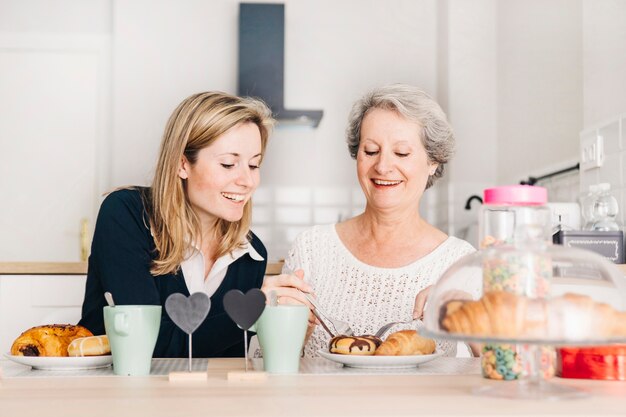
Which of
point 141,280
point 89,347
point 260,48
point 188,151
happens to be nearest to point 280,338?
point 89,347

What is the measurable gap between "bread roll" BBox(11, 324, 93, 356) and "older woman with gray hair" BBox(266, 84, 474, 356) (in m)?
0.74

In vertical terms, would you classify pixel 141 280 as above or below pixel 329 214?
below

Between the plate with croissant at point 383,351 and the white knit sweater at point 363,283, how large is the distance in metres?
0.58

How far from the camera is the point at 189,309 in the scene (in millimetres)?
1111

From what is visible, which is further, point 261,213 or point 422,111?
point 261,213

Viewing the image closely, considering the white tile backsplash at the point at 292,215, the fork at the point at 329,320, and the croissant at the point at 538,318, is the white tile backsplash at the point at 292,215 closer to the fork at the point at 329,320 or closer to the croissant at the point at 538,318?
the fork at the point at 329,320

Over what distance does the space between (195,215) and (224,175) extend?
132mm

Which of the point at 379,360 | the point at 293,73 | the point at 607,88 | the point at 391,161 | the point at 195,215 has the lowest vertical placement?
the point at 379,360

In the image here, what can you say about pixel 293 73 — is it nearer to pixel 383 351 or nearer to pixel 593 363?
pixel 383 351

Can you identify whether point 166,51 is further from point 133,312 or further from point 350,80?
point 133,312

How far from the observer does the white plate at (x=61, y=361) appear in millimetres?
1160

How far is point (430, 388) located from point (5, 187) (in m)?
3.72

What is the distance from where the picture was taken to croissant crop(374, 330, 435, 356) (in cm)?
121

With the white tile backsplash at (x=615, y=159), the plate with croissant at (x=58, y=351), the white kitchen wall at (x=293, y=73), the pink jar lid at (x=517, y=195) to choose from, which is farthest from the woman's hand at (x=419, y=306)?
the white kitchen wall at (x=293, y=73)
